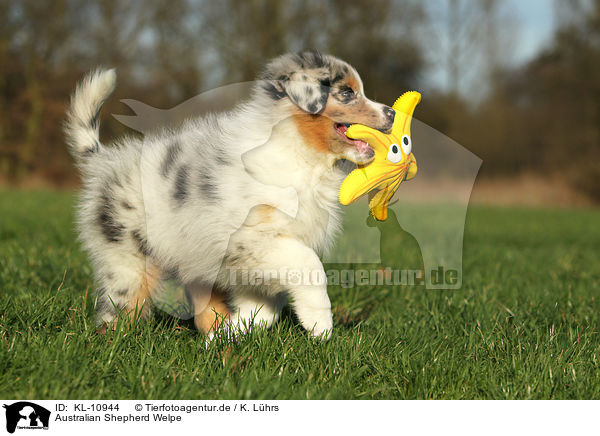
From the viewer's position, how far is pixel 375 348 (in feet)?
8.59

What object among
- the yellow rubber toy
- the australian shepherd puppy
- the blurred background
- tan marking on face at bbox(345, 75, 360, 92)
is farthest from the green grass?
the blurred background

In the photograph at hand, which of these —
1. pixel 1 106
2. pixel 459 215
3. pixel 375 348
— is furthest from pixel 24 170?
pixel 375 348

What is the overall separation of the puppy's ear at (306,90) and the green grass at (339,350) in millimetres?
1081

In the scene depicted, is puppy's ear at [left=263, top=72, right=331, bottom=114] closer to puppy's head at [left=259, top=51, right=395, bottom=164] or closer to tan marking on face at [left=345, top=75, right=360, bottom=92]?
puppy's head at [left=259, top=51, right=395, bottom=164]

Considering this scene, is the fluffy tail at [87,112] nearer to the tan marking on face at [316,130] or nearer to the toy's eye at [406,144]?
the tan marking on face at [316,130]

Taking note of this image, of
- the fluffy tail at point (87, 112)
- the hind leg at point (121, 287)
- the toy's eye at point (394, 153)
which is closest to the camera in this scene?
the toy's eye at point (394, 153)

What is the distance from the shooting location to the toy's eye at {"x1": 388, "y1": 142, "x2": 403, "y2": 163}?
2648 mm

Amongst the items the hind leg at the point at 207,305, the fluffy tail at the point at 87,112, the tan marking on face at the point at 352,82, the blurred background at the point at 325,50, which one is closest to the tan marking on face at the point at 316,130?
the tan marking on face at the point at 352,82

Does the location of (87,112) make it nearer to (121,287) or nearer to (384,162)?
(121,287)

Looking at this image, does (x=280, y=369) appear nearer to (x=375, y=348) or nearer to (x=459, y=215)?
(x=375, y=348)

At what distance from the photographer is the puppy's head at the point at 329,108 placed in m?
2.63
